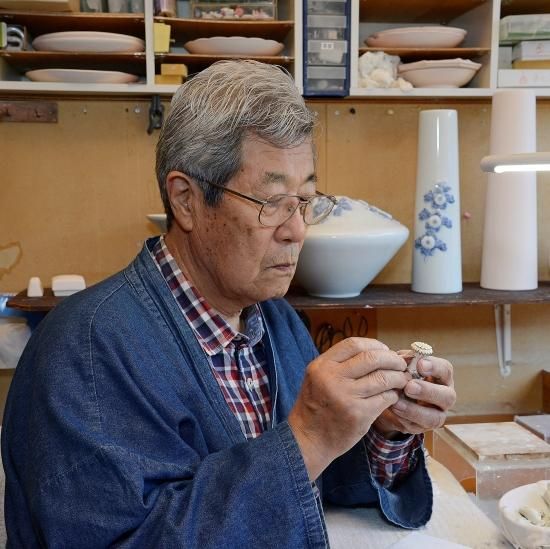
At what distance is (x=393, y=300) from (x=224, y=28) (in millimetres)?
883

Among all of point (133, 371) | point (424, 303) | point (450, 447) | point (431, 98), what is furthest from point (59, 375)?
point (431, 98)

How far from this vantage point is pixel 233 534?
0.79 meters

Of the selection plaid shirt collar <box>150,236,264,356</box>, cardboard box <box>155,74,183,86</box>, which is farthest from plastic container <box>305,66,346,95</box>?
plaid shirt collar <box>150,236,264,356</box>

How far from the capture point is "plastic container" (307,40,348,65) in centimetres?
188

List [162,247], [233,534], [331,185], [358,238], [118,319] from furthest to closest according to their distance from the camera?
1. [331,185]
2. [358,238]
3. [162,247]
4. [118,319]
5. [233,534]

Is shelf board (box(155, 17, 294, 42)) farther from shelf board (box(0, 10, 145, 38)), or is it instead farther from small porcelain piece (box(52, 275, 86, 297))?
small porcelain piece (box(52, 275, 86, 297))

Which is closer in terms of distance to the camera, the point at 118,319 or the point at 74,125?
the point at 118,319

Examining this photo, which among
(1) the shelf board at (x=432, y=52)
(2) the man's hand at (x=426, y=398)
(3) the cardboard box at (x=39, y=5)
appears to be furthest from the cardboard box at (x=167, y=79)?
(2) the man's hand at (x=426, y=398)

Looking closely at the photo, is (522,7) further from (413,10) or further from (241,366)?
(241,366)

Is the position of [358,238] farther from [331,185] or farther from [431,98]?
[431,98]

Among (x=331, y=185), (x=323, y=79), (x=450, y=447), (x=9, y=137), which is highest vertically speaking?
(x=323, y=79)

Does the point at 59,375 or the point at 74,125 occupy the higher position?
the point at 74,125

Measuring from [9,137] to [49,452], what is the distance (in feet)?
4.88

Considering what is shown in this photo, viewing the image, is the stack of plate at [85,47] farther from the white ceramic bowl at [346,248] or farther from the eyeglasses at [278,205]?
the eyeglasses at [278,205]
